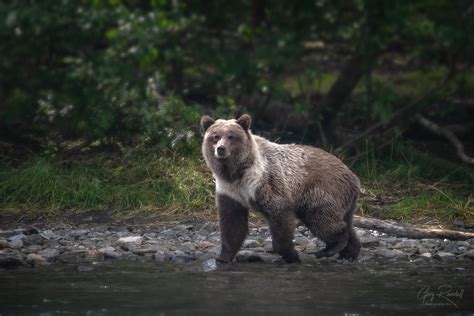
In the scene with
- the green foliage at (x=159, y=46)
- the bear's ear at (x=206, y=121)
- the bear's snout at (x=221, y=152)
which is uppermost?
the green foliage at (x=159, y=46)

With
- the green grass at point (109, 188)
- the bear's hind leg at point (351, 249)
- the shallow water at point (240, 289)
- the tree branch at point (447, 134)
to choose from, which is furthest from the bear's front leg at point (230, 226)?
the tree branch at point (447, 134)

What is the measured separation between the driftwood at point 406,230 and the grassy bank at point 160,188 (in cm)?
55

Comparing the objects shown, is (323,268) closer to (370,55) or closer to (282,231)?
(282,231)

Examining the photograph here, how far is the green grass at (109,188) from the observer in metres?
10.4

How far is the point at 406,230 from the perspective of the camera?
31.1ft

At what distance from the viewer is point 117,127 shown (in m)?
11.3

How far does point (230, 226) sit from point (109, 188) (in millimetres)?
2525

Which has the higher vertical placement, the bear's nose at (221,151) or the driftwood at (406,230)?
the bear's nose at (221,151)

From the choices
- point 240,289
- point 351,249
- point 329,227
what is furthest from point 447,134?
point 240,289

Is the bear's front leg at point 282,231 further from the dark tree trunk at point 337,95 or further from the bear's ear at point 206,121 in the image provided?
the dark tree trunk at point 337,95

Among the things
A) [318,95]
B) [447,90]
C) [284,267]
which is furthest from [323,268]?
[318,95]

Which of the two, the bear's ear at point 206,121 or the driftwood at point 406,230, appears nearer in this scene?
the bear's ear at point 206,121

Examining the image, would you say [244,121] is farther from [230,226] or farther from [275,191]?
[230,226]
